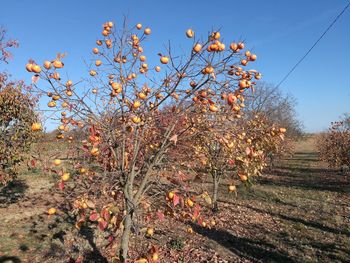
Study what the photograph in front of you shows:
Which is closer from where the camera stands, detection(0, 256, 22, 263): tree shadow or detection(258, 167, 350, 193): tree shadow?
detection(0, 256, 22, 263): tree shadow

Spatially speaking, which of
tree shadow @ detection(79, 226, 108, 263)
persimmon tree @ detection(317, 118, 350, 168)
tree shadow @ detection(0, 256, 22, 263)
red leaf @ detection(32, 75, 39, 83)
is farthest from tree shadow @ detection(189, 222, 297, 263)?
persimmon tree @ detection(317, 118, 350, 168)

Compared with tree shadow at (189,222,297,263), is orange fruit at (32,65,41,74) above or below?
above

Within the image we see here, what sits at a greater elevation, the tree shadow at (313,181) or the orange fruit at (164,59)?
the orange fruit at (164,59)

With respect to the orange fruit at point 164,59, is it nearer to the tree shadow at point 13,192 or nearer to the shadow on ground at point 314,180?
the tree shadow at point 13,192

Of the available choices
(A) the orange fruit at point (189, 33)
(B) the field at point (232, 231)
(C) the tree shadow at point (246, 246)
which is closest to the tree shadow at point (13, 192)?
(B) the field at point (232, 231)

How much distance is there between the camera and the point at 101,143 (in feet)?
13.9

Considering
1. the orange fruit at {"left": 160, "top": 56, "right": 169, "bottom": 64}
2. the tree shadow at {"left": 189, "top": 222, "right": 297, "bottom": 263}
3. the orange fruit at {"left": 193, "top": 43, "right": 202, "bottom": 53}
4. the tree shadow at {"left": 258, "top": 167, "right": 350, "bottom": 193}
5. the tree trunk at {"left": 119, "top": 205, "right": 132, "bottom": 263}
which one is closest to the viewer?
the orange fruit at {"left": 193, "top": 43, "right": 202, "bottom": 53}

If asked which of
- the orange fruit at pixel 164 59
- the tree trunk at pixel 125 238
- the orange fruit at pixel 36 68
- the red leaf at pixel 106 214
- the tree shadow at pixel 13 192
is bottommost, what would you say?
the tree shadow at pixel 13 192

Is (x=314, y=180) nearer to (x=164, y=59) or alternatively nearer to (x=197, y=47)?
(x=164, y=59)

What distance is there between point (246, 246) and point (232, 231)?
1251 millimetres

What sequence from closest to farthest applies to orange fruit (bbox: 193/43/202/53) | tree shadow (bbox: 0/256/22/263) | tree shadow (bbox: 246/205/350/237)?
orange fruit (bbox: 193/43/202/53)
tree shadow (bbox: 0/256/22/263)
tree shadow (bbox: 246/205/350/237)

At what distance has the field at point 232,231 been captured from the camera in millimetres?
7812

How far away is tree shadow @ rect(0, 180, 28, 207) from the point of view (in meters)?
11.2

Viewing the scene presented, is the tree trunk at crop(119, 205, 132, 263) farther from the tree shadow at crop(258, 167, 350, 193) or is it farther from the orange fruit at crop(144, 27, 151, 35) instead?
the tree shadow at crop(258, 167, 350, 193)
